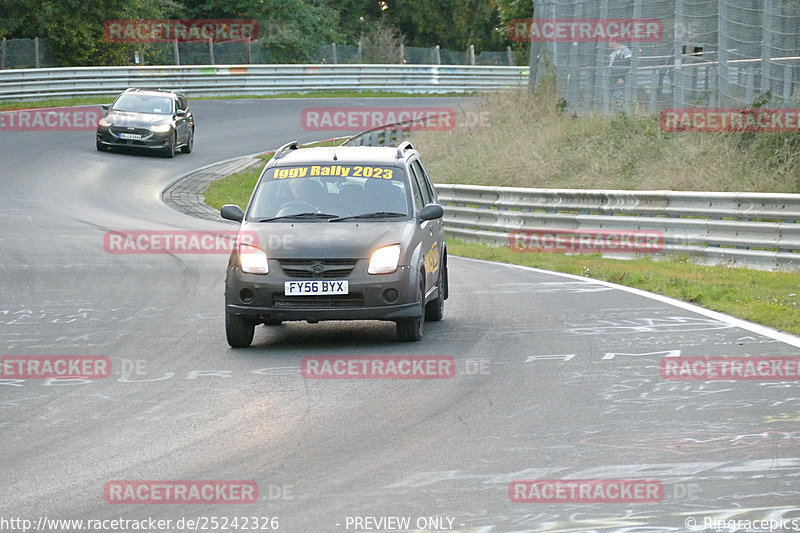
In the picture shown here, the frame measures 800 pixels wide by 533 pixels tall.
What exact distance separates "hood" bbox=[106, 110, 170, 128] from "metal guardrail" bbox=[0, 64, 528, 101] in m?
10.7

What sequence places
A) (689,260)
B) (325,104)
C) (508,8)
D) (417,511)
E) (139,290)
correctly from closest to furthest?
(417,511), (139,290), (689,260), (508,8), (325,104)

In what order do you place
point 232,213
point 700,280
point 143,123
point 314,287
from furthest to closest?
point 143,123 < point 700,280 < point 232,213 < point 314,287

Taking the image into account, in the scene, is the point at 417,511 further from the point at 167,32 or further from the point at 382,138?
the point at 167,32

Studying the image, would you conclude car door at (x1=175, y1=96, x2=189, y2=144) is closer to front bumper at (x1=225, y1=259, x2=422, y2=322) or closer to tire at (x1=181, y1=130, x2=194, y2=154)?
tire at (x1=181, y1=130, x2=194, y2=154)

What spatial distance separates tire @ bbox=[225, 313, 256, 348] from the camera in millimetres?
10930

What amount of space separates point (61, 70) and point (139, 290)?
31192 mm

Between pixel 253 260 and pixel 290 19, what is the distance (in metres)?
51.8

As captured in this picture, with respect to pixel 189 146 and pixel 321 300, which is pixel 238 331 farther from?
pixel 189 146

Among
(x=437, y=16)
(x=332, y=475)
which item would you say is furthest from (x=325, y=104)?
(x=332, y=475)

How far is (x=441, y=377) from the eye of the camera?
31.4 ft

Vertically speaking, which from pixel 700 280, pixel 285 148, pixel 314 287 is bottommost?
pixel 700 280

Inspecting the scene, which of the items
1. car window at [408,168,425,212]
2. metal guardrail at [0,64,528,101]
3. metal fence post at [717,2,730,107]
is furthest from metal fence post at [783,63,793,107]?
metal guardrail at [0,64,528,101]

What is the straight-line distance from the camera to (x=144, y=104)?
34312mm

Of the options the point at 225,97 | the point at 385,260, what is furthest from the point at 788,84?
the point at 225,97
